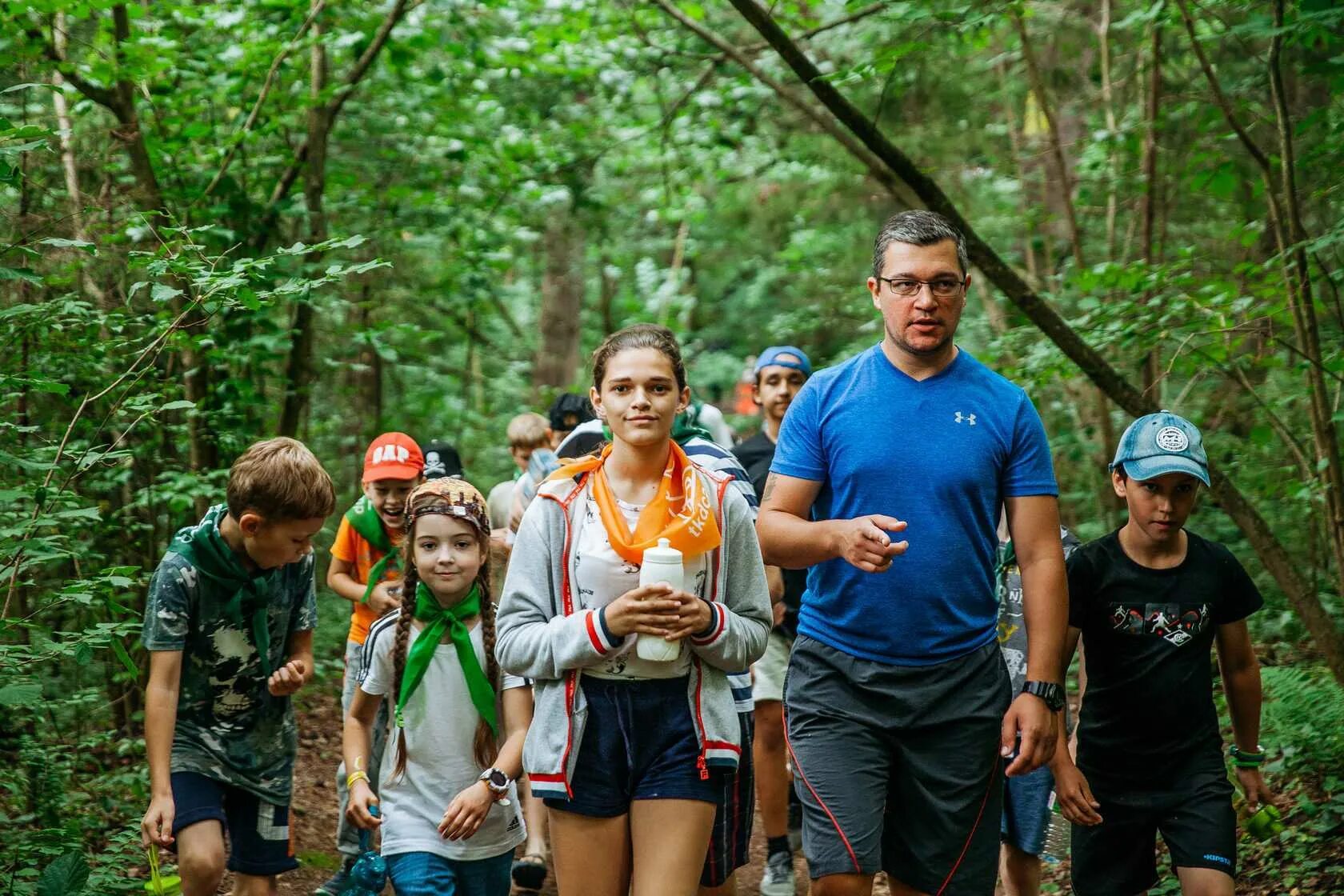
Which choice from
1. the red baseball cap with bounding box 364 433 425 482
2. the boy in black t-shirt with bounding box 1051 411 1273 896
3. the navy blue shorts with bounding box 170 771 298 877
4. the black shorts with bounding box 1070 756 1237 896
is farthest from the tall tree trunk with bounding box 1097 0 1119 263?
the navy blue shorts with bounding box 170 771 298 877

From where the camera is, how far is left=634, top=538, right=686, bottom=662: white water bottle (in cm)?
336

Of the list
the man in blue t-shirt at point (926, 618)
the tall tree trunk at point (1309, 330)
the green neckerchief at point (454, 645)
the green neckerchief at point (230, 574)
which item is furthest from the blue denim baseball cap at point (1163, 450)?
the green neckerchief at point (230, 574)

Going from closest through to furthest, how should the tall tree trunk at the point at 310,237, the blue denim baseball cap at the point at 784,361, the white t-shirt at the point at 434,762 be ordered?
the white t-shirt at the point at 434,762, the blue denim baseball cap at the point at 784,361, the tall tree trunk at the point at 310,237

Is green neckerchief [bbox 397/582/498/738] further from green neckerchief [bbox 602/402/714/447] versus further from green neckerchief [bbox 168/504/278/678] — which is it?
green neckerchief [bbox 602/402/714/447]

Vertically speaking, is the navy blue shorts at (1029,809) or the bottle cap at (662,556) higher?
the bottle cap at (662,556)

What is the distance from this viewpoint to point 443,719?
4.41 meters

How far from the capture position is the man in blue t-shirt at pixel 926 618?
379 cm

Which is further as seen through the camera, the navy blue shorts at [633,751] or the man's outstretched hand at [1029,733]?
the man's outstretched hand at [1029,733]

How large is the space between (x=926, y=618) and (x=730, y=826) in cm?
92

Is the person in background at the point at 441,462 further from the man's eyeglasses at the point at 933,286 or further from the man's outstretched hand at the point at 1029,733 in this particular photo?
the man's outstretched hand at the point at 1029,733

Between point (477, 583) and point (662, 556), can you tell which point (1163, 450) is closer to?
point (662, 556)

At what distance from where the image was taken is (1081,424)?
487 inches

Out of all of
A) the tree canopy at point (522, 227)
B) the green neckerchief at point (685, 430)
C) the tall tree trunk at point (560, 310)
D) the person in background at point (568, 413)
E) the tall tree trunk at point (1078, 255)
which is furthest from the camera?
the tall tree trunk at point (560, 310)

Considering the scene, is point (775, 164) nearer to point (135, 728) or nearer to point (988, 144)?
point (988, 144)
